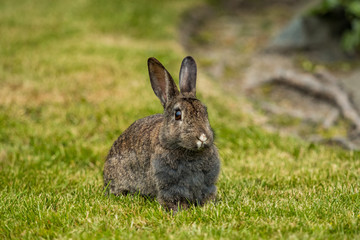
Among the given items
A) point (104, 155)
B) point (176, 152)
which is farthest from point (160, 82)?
point (104, 155)

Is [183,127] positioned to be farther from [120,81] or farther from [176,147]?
[120,81]

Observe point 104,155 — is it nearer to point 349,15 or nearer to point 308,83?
point 308,83

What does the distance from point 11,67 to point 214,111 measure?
6.50m

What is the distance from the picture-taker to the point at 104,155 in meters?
7.45

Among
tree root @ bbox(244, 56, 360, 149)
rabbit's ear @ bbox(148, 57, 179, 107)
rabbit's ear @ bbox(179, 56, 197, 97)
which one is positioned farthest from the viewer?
tree root @ bbox(244, 56, 360, 149)

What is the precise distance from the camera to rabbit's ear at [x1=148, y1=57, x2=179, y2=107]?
15.8 feet

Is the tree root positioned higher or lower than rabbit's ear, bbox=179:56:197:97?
lower

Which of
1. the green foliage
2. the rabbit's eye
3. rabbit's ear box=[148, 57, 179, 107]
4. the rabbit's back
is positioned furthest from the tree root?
the rabbit's eye

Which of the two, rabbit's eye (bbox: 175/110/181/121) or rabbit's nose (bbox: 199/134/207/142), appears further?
rabbit's eye (bbox: 175/110/181/121)

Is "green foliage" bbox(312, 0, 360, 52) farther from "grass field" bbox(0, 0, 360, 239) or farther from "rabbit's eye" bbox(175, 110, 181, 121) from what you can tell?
"rabbit's eye" bbox(175, 110, 181, 121)

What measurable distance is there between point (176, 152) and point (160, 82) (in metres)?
0.83

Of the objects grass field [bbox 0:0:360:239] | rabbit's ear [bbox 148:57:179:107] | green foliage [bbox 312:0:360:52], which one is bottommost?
grass field [bbox 0:0:360:239]

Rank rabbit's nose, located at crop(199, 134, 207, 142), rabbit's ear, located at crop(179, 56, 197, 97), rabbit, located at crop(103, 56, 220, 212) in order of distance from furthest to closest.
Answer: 1. rabbit's ear, located at crop(179, 56, 197, 97)
2. rabbit, located at crop(103, 56, 220, 212)
3. rabbit's nose, located at crop(199, 134, 207, 142)

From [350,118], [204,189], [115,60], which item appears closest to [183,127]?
[204,189]
